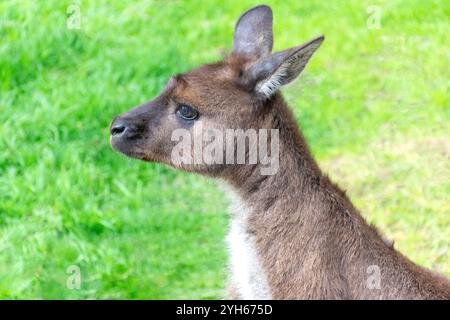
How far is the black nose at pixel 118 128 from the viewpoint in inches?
258

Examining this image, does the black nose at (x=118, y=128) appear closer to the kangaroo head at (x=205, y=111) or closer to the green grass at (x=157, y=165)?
the kangaroo head at (x=205, y=111)

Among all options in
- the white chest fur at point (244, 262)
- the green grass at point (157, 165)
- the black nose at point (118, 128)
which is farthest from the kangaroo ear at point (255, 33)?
the white chest fur at point (244, 262)

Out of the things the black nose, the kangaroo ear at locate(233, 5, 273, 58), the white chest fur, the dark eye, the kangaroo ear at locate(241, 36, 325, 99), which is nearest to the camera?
the kangaroo ear at locate(241, 36, 325, 99)

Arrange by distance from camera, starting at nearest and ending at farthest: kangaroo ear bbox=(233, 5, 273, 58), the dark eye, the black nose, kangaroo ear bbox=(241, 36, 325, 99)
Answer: kangaroo ear bbox=(241, 36, 325, 99) → the dark eye → the black nose → kangaroo ear bbox=(233, 5, 273, 58)

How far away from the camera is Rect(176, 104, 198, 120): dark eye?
6.46 m

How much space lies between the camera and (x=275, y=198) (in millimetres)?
6305

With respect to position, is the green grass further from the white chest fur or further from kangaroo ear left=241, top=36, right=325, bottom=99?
the white chest fur

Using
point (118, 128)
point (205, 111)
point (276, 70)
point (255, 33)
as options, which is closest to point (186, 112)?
point (205, 111)

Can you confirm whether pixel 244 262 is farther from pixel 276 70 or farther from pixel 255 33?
pixel 255 33

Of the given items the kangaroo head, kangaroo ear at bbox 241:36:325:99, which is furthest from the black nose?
kangaroo ear at bbox 241:36:325:99

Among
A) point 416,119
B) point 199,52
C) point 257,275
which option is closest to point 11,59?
point 199,52

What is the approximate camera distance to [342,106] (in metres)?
9.84

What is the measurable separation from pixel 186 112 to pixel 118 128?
0.40 metres
